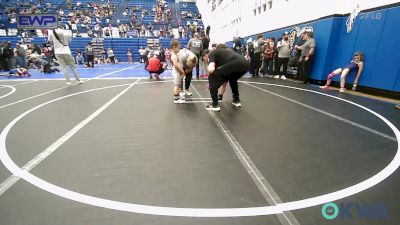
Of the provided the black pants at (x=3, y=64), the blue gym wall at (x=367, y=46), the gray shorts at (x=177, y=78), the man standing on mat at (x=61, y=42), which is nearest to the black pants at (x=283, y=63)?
the blue gym wall at (x=367, y=46)

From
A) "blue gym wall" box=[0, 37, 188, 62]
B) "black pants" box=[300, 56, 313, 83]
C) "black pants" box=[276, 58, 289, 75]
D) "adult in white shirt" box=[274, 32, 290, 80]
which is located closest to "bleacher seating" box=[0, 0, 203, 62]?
"blue gym wall" box=[0, 37, 188, 62]

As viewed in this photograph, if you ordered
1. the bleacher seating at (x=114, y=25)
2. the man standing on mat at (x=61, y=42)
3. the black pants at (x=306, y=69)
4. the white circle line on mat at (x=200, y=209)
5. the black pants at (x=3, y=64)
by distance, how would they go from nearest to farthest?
the white circle line on mat at (x=200, y=209) → the man standing on mat at (x=61, y=42) → the black pants at (x=306, y=69) → the black pants at (x=3, y=64) → the bleacher seating at (x=114, y=25)

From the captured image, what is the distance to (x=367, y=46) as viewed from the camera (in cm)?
713

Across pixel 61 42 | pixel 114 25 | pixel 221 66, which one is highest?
pixel 114 25

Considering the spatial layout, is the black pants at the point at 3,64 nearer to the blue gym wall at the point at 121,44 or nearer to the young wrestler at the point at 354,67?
the blue gym wall at the point at 121,44

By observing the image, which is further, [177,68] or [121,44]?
[121,44]

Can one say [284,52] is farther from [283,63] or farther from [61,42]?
[61,42]

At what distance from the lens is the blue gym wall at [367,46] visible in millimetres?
6379

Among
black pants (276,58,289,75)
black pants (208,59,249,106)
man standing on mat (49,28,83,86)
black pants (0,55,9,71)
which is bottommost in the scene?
black pants (0,55,9,71)

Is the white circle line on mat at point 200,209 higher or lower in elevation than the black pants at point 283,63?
lower

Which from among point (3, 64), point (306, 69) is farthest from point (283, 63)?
point (3, 64)

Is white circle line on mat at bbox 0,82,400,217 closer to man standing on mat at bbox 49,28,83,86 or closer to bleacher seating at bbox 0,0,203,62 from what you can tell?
man standing on mat at bbox 49,28,83,86

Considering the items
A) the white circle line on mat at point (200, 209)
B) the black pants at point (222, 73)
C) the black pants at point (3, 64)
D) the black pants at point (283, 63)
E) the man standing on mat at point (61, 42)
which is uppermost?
the man standing on mat at point (61, 42)

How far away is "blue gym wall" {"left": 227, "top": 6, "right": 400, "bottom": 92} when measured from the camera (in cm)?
638
